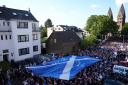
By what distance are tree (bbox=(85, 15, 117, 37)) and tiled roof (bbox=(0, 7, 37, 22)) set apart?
1792 inches

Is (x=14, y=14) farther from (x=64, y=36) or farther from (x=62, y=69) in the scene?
(x=62, y=69)

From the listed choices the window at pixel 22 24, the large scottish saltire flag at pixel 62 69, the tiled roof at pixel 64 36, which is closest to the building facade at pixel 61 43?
the tiled roof at pixel 64 36

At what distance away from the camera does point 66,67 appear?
52.9 ft

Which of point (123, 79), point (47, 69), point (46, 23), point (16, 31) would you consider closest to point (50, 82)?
point (47, 69)

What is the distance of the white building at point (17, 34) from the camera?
36062 millimetres

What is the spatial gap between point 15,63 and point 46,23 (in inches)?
3707

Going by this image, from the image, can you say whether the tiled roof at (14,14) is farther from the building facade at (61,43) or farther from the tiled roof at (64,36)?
the tiled roof at (64,36)

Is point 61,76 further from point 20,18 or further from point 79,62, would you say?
point 20,18

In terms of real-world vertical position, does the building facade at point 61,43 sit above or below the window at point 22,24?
below

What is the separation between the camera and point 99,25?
86.7 metres

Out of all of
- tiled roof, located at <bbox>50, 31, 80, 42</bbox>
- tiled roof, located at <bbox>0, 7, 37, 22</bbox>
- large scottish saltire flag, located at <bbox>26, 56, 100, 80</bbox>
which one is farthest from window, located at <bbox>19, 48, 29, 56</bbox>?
large scottish saltire flag, located at <bbox>26, 56, 100, 80</bbox>

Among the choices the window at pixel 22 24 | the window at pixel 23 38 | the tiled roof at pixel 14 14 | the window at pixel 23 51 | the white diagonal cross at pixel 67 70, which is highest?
the tiled roof at pixel 14 14

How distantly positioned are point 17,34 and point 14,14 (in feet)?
12.3

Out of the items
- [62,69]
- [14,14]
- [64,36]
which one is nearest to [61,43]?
[64,36]
